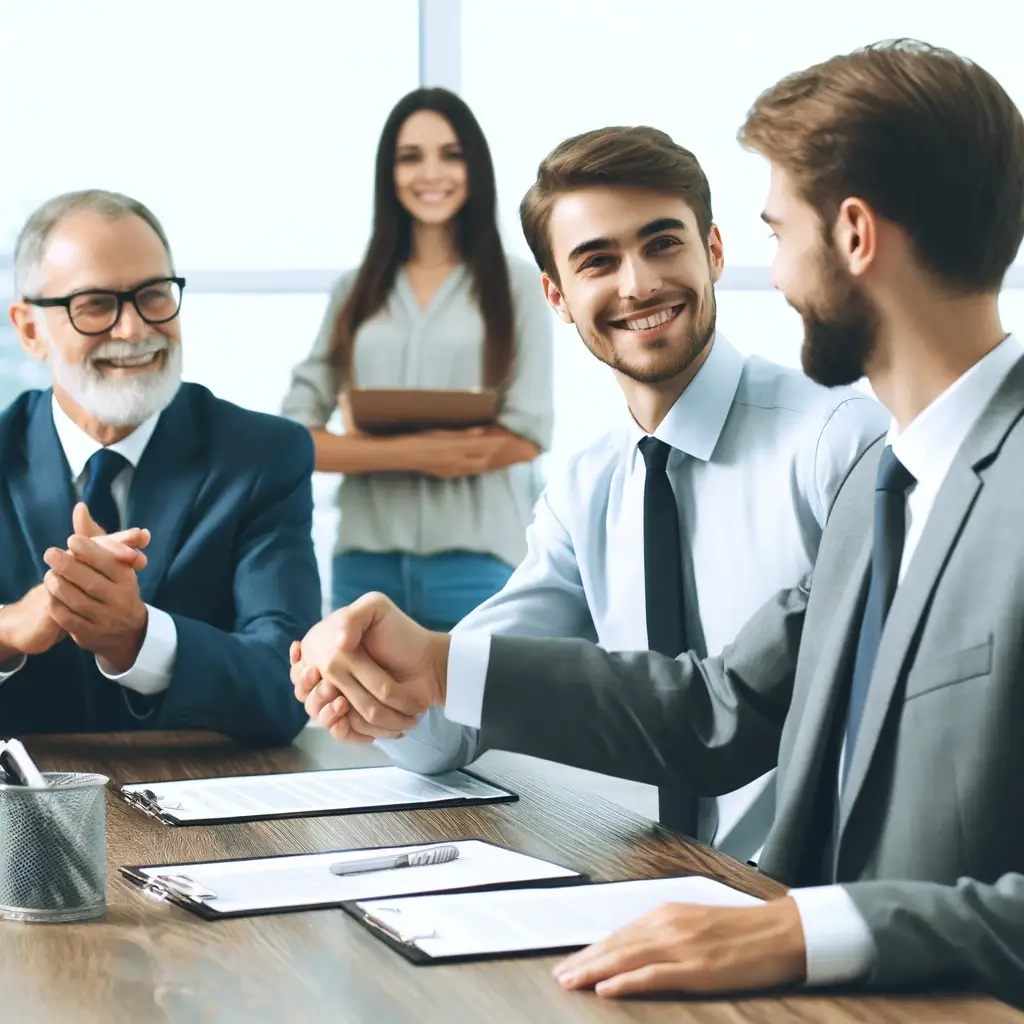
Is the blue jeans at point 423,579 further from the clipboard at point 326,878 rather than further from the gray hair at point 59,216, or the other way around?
the clipboard at point 326,878

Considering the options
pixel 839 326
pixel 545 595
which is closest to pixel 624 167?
pixel 545 595

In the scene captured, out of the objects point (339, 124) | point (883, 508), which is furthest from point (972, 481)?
point (339, 124)

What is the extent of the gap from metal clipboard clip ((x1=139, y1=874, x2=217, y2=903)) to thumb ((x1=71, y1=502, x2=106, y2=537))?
2.88ft

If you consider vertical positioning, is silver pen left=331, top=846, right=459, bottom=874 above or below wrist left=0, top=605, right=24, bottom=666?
below

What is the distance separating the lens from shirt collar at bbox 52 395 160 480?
103 inches

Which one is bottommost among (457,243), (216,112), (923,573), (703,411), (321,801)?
(321,801)

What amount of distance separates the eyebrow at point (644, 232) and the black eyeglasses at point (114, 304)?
0.74 metres

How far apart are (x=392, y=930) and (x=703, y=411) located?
1164 mm

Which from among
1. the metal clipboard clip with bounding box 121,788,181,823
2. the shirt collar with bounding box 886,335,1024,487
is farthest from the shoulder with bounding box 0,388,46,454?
the shirt collar with bounding box 886,335,1024,487

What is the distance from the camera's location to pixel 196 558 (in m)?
2.55

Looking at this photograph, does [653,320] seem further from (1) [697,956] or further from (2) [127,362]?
(1) [697,956]

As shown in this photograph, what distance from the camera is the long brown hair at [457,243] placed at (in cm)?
418

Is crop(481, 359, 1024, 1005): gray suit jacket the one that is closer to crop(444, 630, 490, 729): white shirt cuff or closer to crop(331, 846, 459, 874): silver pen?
crop(444, 630, 490, 729): white shirt cuff

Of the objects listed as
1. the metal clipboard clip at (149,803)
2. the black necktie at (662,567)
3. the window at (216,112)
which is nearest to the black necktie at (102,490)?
the metal clipboard clip at (149,803)
